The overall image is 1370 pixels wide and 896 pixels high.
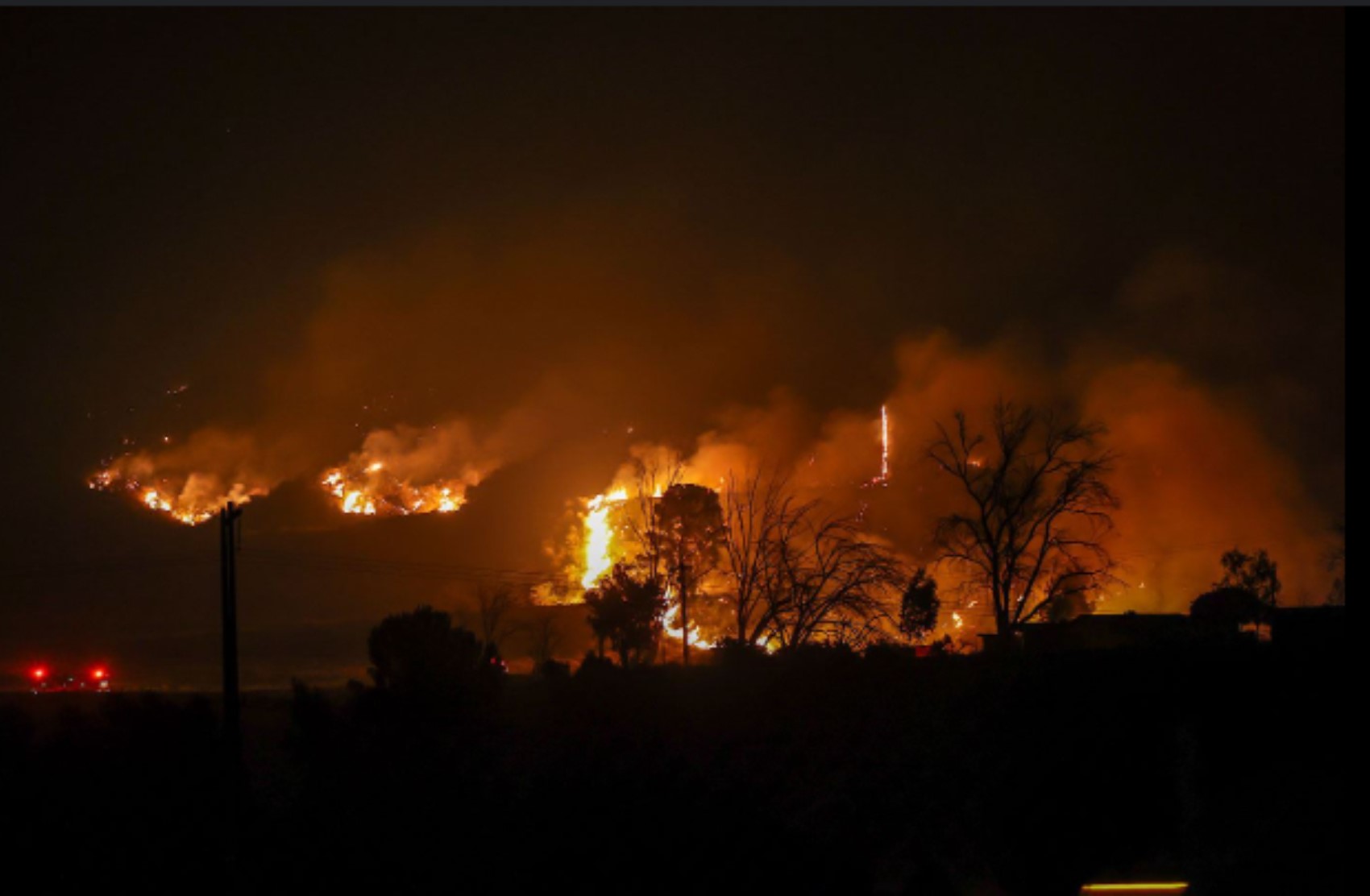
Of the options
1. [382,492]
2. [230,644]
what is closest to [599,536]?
[382,492]

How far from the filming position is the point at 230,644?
2764 cm

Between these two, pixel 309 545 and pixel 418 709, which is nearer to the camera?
pixel 418 709

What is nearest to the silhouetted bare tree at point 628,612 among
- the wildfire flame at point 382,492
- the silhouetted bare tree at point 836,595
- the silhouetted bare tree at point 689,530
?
the silhouetted bare tree at point 689,530

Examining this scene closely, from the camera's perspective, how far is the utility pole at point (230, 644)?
86.5 ft

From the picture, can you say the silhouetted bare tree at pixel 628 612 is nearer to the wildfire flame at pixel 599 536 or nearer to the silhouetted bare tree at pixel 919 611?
the silhouetted bare tree at pixel 919 611

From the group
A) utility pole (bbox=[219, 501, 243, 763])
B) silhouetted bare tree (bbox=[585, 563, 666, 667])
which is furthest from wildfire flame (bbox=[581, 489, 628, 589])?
utility pole (bbox=[219, 501, 243, 763])

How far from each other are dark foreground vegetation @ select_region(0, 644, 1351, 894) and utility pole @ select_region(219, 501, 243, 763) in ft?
2.87

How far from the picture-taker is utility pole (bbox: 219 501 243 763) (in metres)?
26.4

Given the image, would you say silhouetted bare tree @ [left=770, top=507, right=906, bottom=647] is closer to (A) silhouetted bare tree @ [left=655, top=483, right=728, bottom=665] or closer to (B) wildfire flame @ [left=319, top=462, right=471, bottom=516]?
(A) silhouetted bare tree @ [left=655, top=483, right=728, bottom=665]

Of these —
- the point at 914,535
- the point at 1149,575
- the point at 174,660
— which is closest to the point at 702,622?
the point at 914,535

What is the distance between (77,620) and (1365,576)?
11590 centimetres

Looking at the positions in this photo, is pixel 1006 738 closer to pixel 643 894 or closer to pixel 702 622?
pixel 643 894

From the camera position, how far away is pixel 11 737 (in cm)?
3500

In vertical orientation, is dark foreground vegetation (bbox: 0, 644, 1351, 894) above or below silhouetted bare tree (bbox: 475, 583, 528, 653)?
above
